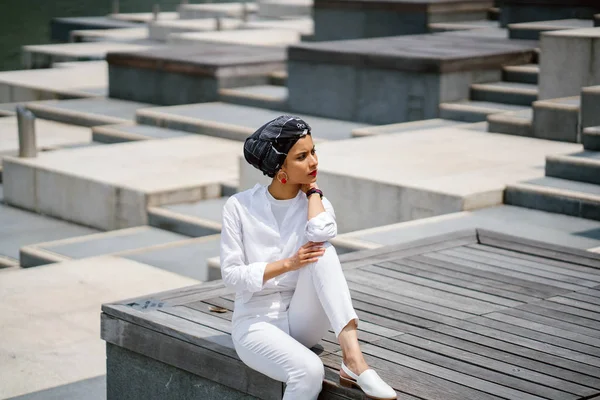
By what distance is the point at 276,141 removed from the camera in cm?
439

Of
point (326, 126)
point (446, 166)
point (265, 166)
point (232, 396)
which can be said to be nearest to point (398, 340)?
point (232, 396)

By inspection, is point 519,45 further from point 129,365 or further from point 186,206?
point 129,365

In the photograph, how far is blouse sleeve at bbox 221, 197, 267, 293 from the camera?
172 inches

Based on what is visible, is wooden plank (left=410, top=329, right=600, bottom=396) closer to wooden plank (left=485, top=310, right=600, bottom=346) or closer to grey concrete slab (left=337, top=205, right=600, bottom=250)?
wooden plank (left=485, top=310, right=600, bottom=346)

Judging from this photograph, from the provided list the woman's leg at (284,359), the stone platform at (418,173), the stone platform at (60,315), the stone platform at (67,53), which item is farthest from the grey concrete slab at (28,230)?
the stone platform at (67,53)

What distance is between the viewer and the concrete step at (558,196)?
872cm

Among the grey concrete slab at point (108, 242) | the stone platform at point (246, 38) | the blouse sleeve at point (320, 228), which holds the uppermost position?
the stone platform at point (246, 38)

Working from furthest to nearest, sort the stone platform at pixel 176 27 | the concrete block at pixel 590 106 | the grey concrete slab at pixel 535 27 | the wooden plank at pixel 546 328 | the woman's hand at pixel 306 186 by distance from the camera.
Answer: the stone platform at pixel 176 27 → the grey concrete slab at pixel 535 27 → the concrete block at pixel 590 106 → the wooden plank at pixel 546 328 → the woman's hand at pixel 306 186

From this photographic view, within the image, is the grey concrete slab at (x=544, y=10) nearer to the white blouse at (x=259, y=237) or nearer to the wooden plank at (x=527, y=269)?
the wooden plank at (x=527, y=269)

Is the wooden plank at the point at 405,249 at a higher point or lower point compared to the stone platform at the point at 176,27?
A: lower

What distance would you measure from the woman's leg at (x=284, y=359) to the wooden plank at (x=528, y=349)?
1003 millimetres

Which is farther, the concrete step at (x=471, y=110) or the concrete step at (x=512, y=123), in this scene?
the concrete step at (x=471, y=110)

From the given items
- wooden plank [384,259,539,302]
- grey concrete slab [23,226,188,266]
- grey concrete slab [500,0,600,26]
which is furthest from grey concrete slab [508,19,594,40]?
wooden plank [384,259,539,302]

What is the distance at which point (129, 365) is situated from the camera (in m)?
5.39
